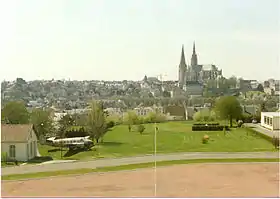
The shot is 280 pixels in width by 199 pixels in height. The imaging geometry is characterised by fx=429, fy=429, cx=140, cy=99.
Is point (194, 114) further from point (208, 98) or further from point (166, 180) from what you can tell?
point (166, 180)

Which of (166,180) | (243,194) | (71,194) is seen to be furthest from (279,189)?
(71,194)

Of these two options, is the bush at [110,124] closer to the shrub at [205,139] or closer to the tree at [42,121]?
the tree at [42,121]

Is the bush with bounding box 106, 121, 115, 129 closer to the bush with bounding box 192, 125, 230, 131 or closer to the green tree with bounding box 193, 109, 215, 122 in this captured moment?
the bush with bounding box 192, 125, 230, 131

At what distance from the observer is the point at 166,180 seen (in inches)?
179

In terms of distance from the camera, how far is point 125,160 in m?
5.53

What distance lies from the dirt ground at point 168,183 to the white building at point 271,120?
2269 mm

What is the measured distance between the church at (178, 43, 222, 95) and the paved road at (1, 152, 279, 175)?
3.84 ft

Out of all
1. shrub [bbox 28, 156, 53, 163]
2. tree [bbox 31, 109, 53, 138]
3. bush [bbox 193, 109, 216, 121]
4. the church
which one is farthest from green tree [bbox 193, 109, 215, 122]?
shrub [bbox 28, 156, 53, 163]

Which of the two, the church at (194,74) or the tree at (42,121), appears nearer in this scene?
the tree at (42,121)

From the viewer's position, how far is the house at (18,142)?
5.16m

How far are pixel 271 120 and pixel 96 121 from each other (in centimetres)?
307

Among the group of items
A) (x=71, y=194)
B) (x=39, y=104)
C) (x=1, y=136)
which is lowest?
(x=71, y=194)

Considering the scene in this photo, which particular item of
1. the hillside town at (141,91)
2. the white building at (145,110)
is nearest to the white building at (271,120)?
the hillside town at (141,91)

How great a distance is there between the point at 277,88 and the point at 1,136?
3861mm
